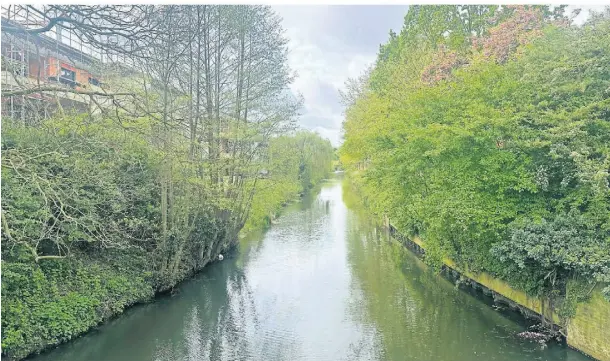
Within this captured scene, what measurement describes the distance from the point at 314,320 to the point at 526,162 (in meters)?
6.51

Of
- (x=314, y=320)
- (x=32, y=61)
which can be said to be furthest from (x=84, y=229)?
(x=32, y=61)

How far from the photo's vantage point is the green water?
983 centimetres

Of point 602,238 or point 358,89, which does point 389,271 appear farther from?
point 358,89

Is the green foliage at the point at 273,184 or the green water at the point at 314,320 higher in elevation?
the green foliage at the point at 273,184

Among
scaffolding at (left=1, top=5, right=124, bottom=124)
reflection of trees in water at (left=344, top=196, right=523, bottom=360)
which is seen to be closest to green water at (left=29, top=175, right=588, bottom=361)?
reflection of trees in water at (left=344, top=196, right=523, bottom=360)

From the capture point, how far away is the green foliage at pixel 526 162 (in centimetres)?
944

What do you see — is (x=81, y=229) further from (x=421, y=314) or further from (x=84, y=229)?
(x=421, y=314)

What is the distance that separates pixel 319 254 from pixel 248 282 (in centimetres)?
438

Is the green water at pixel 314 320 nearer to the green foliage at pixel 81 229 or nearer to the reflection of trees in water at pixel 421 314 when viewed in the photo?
the reflection of trees in water at pixel 421 314

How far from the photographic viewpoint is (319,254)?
18969mm

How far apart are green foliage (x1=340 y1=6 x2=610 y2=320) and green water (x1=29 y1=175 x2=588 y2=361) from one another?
1.58 m

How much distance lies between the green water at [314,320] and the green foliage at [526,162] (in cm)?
158

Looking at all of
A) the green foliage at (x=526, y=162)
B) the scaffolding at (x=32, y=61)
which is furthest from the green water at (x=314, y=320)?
the scaffolding at (x=32, y=61)

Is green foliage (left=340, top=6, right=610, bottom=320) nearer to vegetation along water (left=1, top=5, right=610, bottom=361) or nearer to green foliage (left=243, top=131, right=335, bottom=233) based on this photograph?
vegetation along water (left=1, top=5, right=610, bottom=361)
